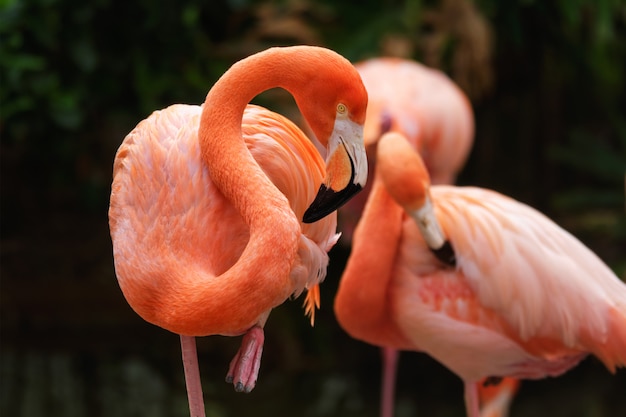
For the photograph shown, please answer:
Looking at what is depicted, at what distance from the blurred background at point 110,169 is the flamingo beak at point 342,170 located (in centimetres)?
253

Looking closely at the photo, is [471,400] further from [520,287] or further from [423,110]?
[423,110]

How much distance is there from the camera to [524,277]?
362 centimetres

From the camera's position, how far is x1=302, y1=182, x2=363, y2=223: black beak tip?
8.35 feet

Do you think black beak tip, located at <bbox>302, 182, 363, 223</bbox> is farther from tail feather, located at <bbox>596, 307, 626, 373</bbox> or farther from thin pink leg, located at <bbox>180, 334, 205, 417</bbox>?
tail feather, located at <bbox>596, 307, 626, 373</bbox>

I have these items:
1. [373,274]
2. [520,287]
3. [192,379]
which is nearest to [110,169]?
[373,274]

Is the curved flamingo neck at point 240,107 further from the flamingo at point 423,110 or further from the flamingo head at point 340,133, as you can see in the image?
the flamingo at point 423,110

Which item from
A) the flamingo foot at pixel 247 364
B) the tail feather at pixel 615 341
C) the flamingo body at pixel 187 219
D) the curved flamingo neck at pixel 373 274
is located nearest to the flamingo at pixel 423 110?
the curved flamingo neck at pixel 373 274

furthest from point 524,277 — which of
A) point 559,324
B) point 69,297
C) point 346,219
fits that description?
point 69,297

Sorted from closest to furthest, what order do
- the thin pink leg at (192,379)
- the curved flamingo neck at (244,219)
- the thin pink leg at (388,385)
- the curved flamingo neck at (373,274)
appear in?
the curved flamingo neck at (244,219) → the thin pink leg at (192,379) → the curved flamingo neck at (373,274) → the thin pink leg at (388,385)

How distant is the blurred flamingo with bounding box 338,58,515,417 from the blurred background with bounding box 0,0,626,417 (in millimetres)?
367

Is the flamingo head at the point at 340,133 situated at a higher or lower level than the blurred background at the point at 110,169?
higher

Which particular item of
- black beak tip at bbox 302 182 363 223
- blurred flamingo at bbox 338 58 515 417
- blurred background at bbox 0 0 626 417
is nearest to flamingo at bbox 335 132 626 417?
black beak tip at bbox 302 182 363 223

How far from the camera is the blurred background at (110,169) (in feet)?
17.0

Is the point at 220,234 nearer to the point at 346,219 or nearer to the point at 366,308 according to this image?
the point at 366,308
